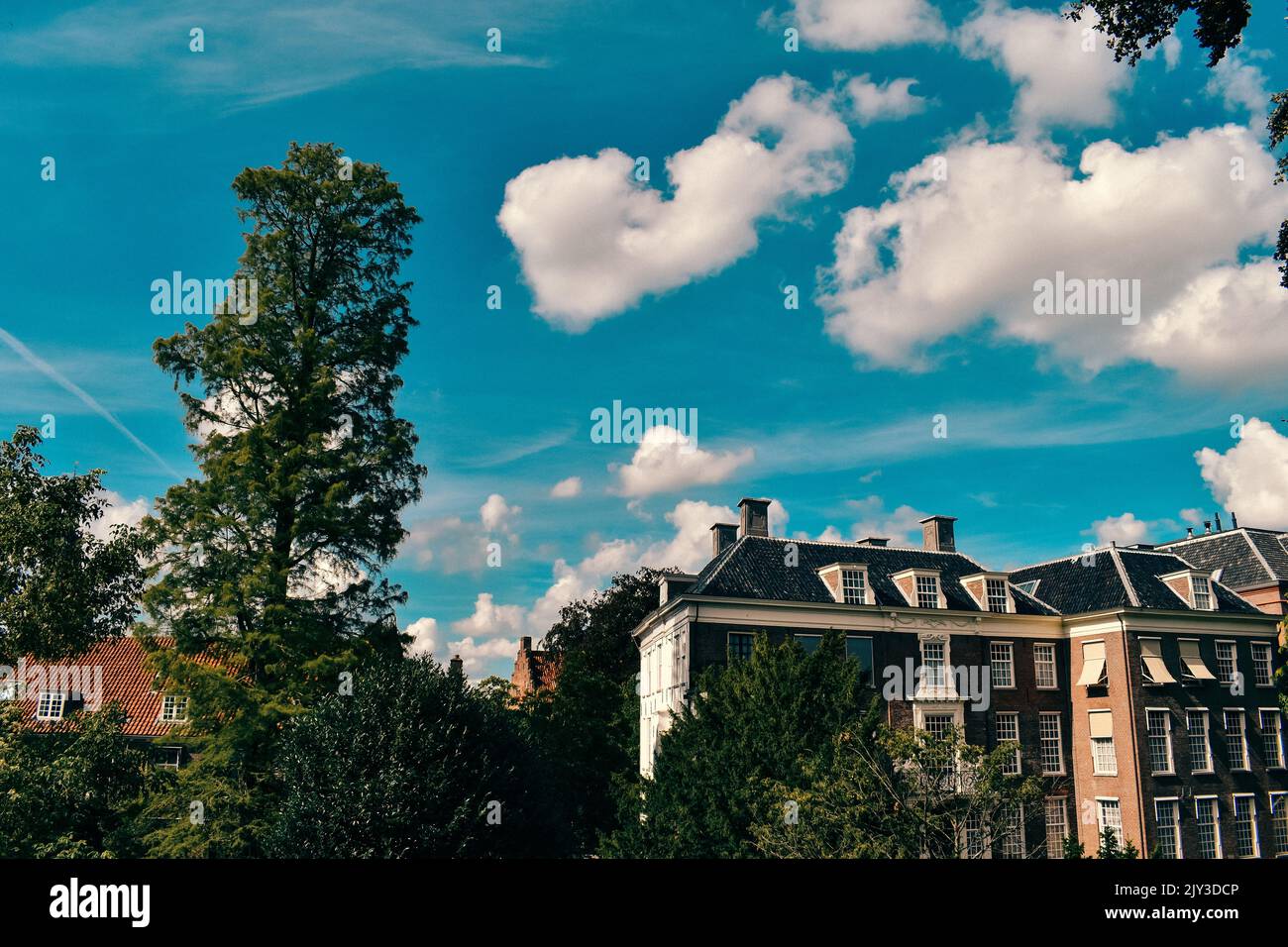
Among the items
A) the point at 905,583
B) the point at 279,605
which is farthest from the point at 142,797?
the point at 905,583

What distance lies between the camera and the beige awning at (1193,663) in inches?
1764

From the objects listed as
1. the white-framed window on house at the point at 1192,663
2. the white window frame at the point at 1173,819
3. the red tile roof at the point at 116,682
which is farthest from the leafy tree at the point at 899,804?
the red tile roof at the point at 116,682

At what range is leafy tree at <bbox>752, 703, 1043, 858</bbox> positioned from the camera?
2234 cm

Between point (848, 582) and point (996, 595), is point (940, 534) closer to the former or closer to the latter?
point (996, 595)

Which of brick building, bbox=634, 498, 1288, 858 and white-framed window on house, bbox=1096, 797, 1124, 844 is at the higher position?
brick building, bbox=634, 498, 1288, 858

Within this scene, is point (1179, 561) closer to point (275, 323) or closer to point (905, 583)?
point (905, 583)

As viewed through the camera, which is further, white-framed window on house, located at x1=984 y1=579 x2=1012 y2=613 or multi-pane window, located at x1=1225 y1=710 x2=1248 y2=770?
white-framed window on house, located at x1=984 y1=579 x2=1012 y2=613

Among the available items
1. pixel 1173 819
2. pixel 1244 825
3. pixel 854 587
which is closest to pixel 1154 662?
pixel 1173 819

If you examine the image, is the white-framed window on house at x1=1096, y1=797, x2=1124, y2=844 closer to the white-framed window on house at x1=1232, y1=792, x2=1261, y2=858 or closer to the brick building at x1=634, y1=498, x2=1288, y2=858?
the brick building at x1=634, y1=498, x2=1288, y2=858

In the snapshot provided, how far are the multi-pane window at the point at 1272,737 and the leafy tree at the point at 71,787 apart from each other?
4944cm

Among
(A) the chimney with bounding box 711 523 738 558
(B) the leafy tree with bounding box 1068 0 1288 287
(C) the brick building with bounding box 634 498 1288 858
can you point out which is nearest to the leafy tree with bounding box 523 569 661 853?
(C) the brick building with bounding box 634 498 1288 858

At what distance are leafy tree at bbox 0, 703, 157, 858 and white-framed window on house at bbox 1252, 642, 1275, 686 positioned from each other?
5019 centimetres

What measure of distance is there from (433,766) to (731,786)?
1067 cm
